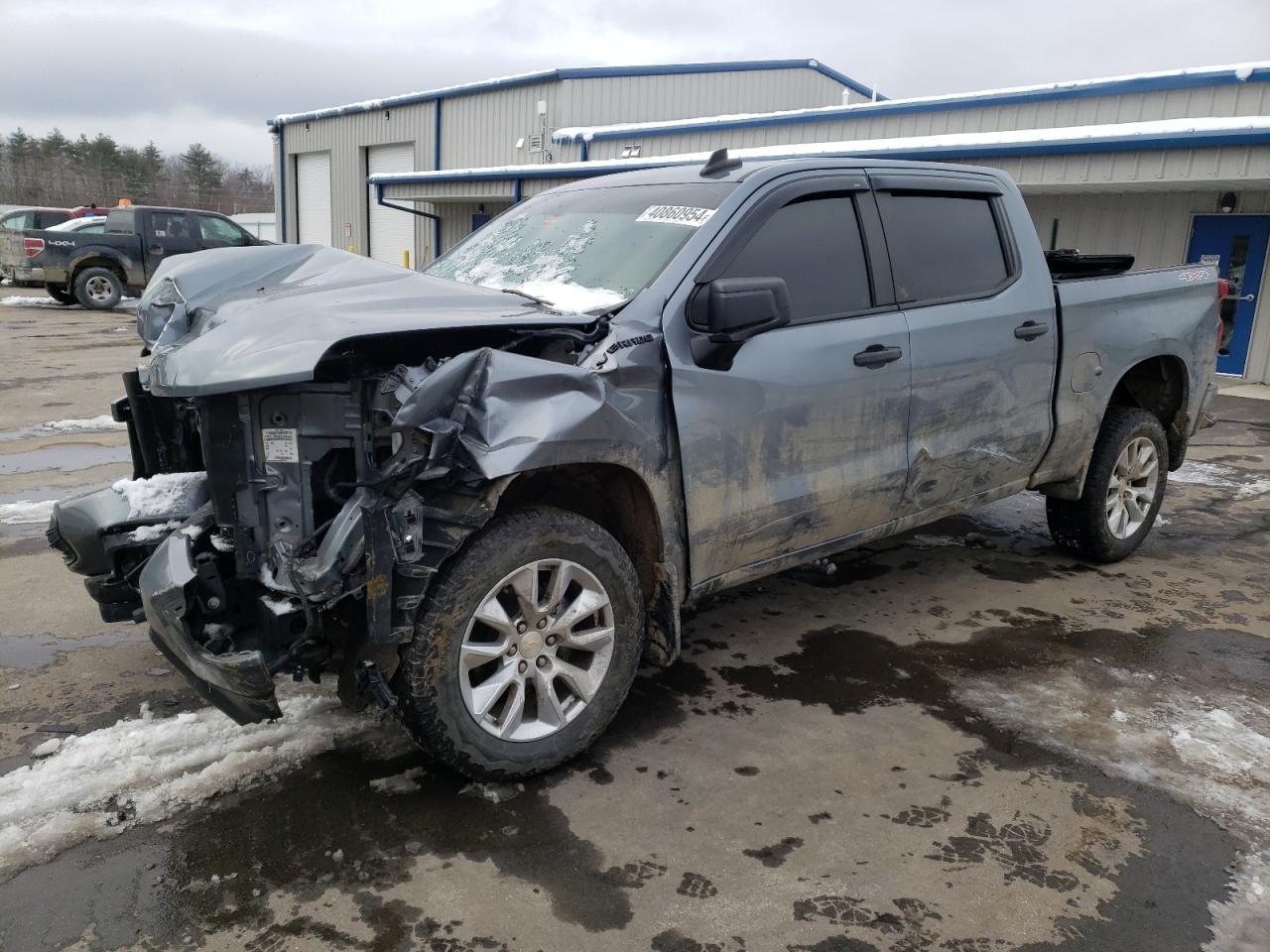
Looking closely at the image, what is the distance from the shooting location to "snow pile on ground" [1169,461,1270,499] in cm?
716

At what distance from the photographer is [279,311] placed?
2908mm

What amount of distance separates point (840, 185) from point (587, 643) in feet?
6.77

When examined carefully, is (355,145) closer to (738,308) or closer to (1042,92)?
(1042,92)

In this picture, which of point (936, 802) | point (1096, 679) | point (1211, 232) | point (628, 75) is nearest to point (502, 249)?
point (936, 802)

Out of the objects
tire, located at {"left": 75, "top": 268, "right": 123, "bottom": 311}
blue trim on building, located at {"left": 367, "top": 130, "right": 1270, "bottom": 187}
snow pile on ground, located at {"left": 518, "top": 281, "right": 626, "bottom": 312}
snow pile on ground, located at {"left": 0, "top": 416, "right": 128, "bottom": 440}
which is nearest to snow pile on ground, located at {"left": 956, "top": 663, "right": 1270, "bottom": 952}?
snow pile on ground, located at {"left": 518, "top": 281, "right": 626, "bottom": 312}

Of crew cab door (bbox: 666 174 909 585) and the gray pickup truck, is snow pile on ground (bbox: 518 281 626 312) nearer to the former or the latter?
the gray pickup truck

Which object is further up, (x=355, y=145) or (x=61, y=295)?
(x=355, y=145)

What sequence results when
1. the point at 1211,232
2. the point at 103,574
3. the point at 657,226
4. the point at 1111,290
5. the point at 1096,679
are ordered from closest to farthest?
1. the point at 103,574
2. the point at 657,226
3. the point at 1096,679
4. the point at 1111,290
5. the point at 1211,232

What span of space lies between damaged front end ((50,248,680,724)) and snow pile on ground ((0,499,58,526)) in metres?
3.35

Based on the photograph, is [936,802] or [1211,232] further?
[1211,232]

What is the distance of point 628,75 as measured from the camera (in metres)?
21.9

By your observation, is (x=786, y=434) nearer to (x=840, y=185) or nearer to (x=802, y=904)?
(x=840, y=185)

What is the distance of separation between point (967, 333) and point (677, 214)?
139 centimetres

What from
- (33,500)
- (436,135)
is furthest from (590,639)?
(436,135)
